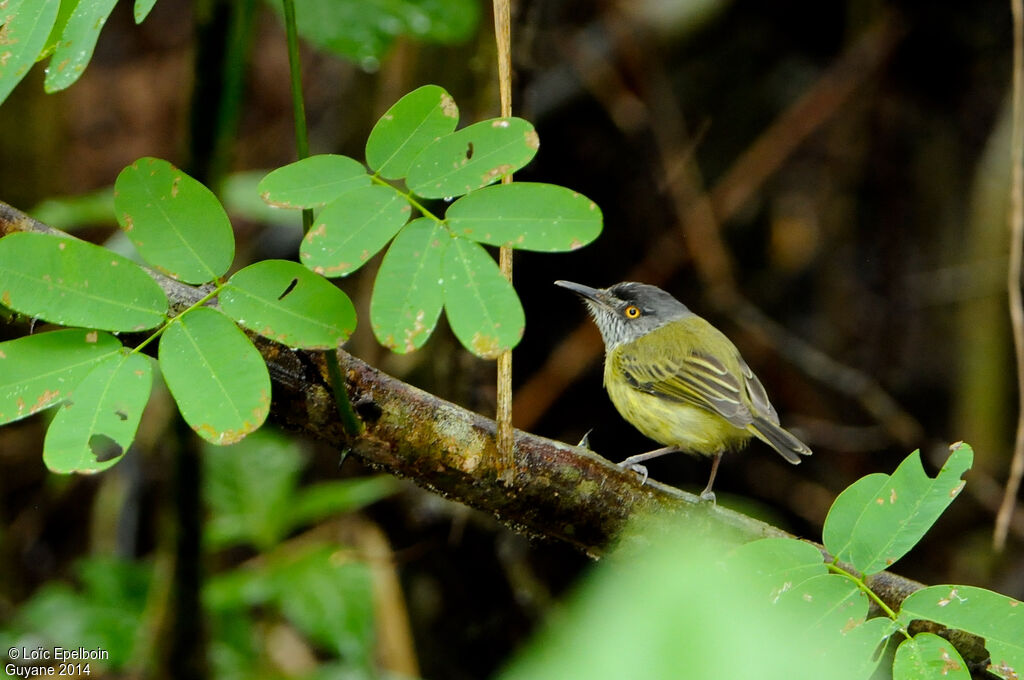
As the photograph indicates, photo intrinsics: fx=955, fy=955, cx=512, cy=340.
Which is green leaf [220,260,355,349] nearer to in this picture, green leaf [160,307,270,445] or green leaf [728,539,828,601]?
green leaf [160,307,270,445]

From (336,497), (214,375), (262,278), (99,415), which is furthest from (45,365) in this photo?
(336,497)

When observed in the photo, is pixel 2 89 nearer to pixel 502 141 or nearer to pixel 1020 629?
pixel 502 141

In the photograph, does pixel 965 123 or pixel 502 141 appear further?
pixel 965 123

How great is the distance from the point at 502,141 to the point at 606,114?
469cm

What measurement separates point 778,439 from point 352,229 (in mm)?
2009

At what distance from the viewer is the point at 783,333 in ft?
20.7

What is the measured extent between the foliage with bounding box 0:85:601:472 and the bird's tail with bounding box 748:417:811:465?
5.92 ft

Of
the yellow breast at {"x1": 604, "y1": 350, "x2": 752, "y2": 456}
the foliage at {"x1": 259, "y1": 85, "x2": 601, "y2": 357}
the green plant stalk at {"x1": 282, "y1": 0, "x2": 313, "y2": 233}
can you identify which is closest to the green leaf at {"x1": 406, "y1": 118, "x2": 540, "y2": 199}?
the foliage at {"x1": 259, "y1": 85, "x2": 601, "y2": 357}

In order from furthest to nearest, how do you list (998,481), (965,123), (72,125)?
(72,125) < (965,123) < (998,481)

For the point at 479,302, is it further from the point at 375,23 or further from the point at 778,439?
the point at 375,23

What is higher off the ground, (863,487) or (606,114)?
(863,487)

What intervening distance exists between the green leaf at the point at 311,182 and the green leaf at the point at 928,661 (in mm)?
1177

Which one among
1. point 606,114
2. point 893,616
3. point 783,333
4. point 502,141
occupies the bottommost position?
point 783,333

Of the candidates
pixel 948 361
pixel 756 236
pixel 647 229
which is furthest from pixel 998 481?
pixel 647 229
